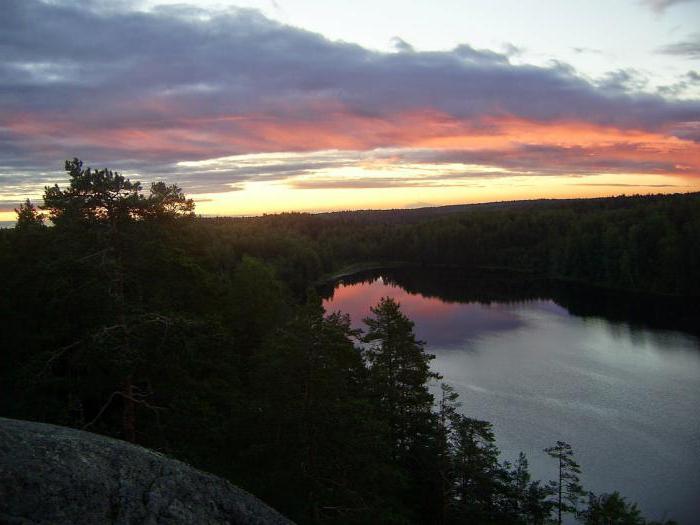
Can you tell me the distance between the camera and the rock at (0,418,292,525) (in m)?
5.35

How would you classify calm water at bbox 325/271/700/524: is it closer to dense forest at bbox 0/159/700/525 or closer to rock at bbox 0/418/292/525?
dense forest at bbox 0/159/700/525

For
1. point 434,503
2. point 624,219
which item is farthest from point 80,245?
point 624,219

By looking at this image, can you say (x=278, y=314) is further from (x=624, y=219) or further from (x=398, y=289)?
(x=624, y=219)

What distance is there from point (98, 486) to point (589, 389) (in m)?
32.8

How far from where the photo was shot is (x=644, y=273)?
77.4 m

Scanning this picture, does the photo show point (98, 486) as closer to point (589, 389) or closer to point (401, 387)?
point (401, 387)

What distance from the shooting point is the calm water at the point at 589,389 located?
22.9 metres

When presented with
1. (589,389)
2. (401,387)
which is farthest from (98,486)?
(589,389)

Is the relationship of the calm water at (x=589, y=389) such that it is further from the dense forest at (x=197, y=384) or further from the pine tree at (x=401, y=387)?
the pine tree at (x=401, y=387)

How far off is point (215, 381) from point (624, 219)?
95.7 meters

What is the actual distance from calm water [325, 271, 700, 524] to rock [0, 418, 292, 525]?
19.4m

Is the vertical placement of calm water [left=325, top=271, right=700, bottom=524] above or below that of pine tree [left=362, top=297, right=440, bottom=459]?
below

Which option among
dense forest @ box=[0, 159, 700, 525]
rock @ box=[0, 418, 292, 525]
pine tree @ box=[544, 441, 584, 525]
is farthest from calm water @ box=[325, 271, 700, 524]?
rock @ box=[0, 418, 292, 525]

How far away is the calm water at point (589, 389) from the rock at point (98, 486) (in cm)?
1939
